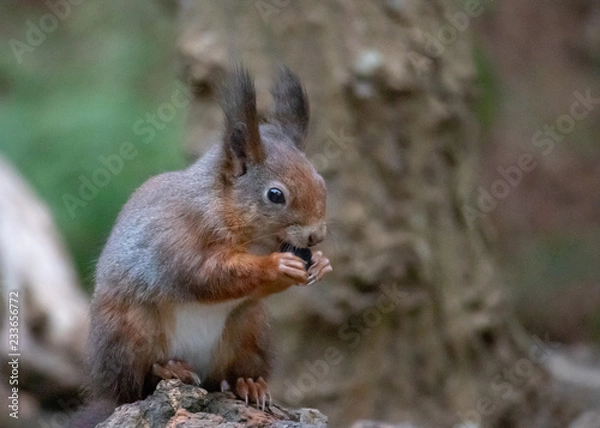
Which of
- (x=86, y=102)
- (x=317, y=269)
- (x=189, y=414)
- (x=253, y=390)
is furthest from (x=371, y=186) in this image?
(x=86, y=102)

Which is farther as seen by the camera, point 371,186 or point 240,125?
point 371,186

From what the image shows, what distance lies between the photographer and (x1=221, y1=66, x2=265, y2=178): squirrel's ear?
11.1 feet

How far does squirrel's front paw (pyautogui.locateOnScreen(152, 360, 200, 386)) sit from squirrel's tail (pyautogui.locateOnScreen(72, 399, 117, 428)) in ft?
0.86

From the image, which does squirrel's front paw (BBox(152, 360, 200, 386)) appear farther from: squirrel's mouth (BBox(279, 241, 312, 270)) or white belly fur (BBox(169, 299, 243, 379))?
squirrel's mouth (BBox(279, 241, 312, 270))

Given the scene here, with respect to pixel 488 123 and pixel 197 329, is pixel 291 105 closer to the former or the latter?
pixel 197 329

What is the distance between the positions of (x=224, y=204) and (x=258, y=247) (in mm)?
201

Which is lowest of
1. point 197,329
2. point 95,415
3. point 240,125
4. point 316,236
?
point 95,415

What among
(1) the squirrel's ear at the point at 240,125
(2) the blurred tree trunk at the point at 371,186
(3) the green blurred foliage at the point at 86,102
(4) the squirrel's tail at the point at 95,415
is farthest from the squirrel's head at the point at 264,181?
(3) the green blurred foliage at the point at 86,102

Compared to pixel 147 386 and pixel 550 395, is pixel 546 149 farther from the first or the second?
pixel 147 386

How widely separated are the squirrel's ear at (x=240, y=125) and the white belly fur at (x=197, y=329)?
50 centimetres

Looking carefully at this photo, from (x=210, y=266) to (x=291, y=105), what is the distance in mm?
798

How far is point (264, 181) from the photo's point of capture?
11.1 feet

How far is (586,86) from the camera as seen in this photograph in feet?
34.3

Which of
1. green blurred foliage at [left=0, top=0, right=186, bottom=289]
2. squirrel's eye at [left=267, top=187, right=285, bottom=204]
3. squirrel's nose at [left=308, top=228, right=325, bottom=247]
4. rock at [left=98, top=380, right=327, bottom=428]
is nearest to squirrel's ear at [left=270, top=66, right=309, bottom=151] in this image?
squirrel's eye at [left=267, top=187, right=285, bottom=204]
